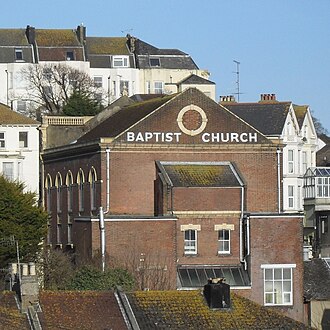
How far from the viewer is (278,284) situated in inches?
3125

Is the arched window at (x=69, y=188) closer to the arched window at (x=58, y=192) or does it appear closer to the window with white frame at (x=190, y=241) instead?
the arched window at (x=58, y=192)

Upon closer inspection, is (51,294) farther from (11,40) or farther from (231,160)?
(11,40)

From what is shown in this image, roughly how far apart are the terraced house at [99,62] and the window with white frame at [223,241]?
55.0 meters

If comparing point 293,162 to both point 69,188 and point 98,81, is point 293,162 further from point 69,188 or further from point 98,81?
point 98,81

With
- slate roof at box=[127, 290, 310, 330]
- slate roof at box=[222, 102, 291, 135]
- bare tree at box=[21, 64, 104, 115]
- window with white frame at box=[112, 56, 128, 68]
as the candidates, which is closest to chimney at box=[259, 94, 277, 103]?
slate roof at box=[222, 102, 291, 135]

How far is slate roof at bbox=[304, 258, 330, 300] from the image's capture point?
79.3 m

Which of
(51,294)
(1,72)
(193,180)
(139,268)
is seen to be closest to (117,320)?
(51,294)

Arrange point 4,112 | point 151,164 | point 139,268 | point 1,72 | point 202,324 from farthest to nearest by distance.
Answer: point 1,72, point 4,112, point 151,164, point 139,268, point 202,324

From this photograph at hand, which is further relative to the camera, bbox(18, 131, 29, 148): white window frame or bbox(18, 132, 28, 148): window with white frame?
bbox(18, 132, 28, 148): window with white frame

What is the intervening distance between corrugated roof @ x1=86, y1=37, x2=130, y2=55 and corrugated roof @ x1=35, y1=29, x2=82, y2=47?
1674 millimetres

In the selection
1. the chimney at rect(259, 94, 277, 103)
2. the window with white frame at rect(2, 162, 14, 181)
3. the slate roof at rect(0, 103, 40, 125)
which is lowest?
the window with white frame at rect(2, 162, 14, 181)

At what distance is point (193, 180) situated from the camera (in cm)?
8294

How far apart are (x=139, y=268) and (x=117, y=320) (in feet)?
71.8

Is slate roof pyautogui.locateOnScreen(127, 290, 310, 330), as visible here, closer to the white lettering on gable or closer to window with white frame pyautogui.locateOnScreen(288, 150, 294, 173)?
the white lettering on gable
